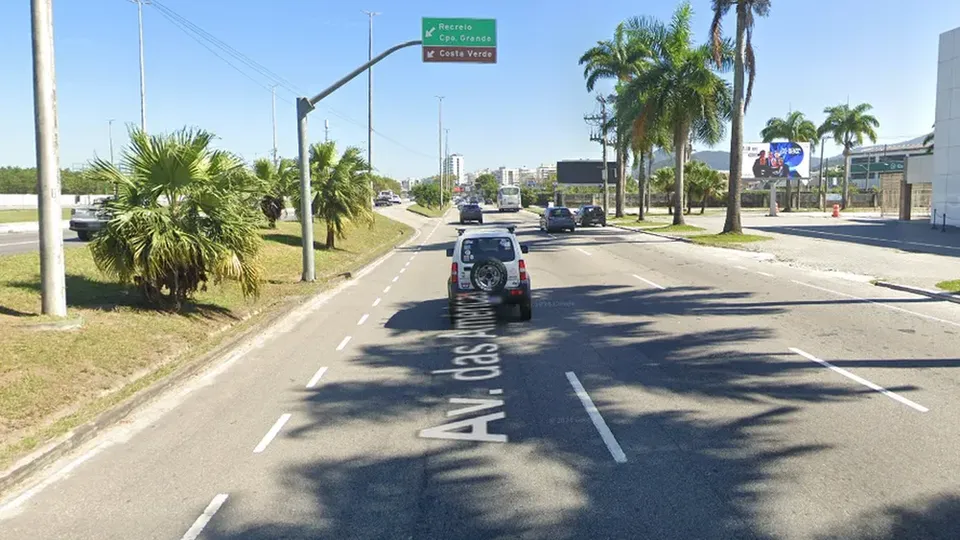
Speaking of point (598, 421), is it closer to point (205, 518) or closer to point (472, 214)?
point (205, 518)

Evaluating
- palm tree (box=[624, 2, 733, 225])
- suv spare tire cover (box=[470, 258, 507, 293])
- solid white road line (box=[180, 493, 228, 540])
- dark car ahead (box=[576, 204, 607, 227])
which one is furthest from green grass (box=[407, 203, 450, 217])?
solid white road line (box=[180, 493, 228, 540])

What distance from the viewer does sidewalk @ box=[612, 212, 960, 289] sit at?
19.1 m

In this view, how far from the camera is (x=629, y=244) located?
106 ft

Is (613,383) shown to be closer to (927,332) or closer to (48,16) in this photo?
(927,332)

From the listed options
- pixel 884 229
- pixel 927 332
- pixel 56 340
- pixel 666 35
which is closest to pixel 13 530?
pixel 56 340

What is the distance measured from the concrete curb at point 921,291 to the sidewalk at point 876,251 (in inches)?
14.2

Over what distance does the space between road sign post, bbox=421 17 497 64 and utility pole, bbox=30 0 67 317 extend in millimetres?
10552

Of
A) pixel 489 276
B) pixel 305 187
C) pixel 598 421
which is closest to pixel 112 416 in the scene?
pixel 598 421

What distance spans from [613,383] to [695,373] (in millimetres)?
1117

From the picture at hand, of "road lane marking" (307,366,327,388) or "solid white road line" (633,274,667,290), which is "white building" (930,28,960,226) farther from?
"road lane marking" (307,366,327,388)

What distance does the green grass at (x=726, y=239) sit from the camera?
30.7m

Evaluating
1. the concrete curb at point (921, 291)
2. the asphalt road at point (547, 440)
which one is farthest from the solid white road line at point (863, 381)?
the concrete curb at point (921, 291)

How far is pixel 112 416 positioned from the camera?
739 cm

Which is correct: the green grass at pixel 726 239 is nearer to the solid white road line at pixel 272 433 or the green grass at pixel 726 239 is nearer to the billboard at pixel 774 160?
the solid white road line at pixel 272 433
